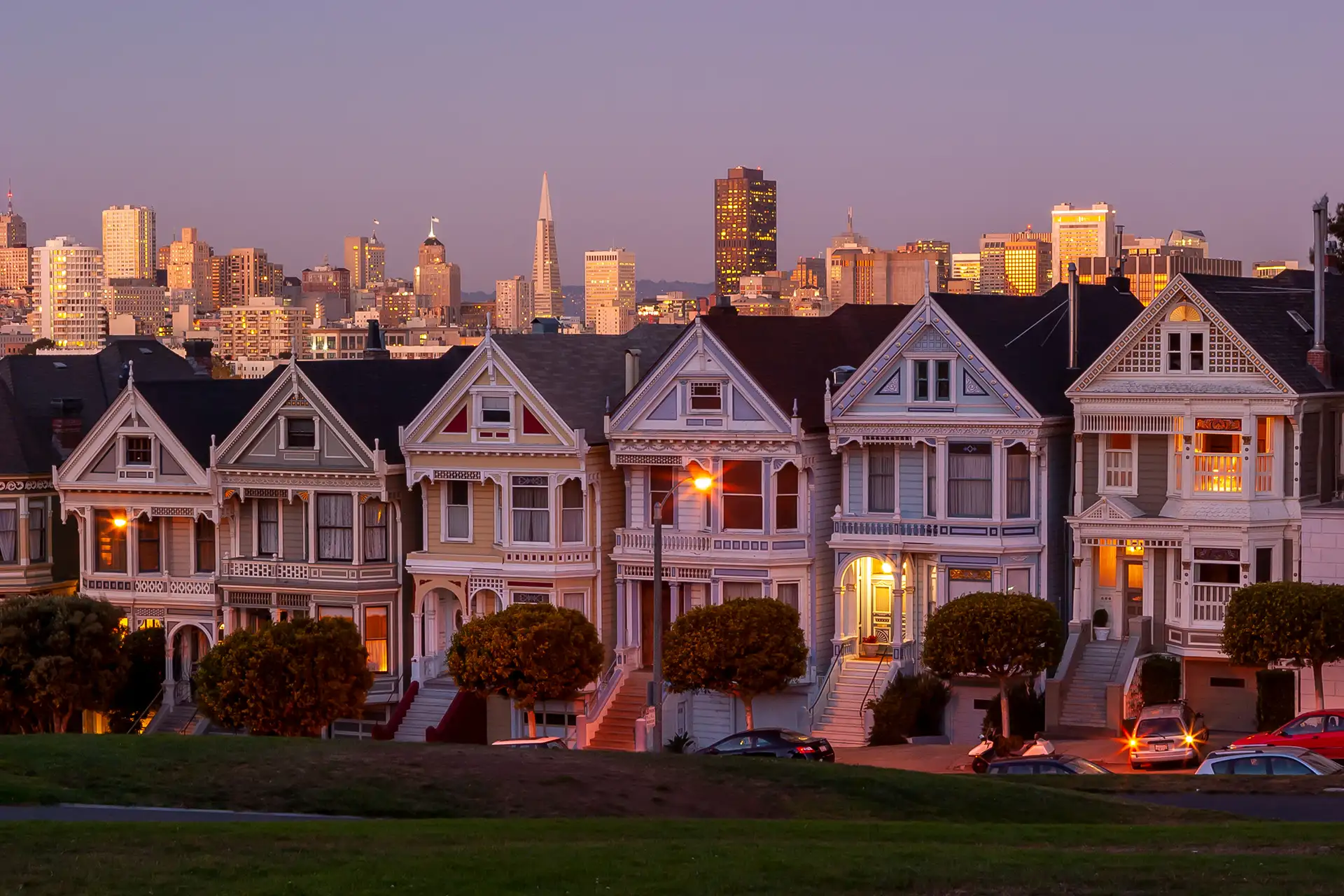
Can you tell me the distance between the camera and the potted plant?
4988cm

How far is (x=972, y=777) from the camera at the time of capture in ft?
120

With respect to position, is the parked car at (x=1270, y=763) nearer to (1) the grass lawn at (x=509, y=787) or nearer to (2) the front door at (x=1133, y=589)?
(1) the grass lawn at (x=509, y=787)

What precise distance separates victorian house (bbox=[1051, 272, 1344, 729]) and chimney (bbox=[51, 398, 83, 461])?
28.5 meters

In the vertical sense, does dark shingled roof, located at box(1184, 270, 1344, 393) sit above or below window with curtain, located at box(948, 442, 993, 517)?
above

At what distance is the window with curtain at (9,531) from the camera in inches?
2387

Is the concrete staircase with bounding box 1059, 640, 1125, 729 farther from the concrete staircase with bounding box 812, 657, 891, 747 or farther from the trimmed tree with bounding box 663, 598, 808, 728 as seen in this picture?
the trimmed tree with bounding box 663, 598, 808, 728

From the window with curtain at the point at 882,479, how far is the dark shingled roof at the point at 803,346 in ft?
5.13

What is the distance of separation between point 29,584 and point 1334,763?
36.1 m

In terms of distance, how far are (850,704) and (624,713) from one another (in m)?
5.54

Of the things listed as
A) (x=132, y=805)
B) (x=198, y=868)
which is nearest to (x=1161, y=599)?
(x=132, y=805)

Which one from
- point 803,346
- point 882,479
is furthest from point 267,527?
point 882,479

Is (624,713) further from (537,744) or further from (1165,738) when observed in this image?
(1165,738)

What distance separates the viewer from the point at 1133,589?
49.9 meters

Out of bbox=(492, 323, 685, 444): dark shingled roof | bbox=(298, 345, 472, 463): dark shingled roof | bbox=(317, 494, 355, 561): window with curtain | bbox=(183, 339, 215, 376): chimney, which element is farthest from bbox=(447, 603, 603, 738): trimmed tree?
bbox=(183, 339, 215, 376): chimney
